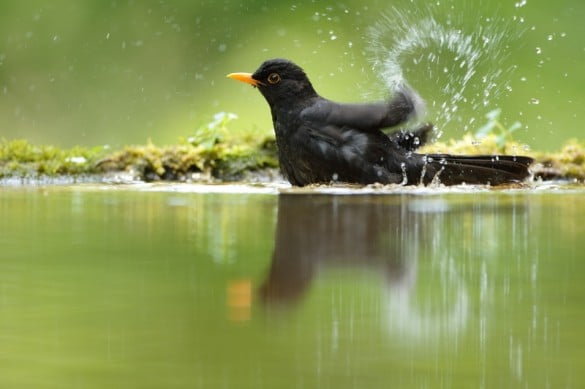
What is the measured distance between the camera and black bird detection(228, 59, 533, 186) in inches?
257

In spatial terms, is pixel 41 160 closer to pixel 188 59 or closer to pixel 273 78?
pixel 273 78

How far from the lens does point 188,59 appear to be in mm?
11086

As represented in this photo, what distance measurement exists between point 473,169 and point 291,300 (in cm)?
446

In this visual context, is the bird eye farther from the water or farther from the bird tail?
the water

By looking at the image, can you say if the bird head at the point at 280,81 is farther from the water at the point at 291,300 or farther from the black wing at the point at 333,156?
the water at the point at 291,300

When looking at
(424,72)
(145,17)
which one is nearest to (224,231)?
(424,72)

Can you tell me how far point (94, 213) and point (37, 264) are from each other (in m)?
1.78

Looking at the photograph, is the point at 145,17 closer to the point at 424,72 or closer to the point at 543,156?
the point at 424,72

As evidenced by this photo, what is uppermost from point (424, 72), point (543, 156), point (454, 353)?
point (424, 72)

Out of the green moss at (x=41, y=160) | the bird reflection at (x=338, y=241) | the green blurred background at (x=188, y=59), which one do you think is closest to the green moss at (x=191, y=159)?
the green moss at (x=41, y=160)

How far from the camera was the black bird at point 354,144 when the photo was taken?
6.53 m

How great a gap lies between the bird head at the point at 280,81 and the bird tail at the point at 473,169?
0.86 m

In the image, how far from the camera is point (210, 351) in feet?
6.48

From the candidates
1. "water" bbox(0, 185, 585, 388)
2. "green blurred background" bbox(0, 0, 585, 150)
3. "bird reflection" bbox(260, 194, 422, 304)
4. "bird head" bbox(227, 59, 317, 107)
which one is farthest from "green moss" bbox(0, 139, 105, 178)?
"water" bbox(0, 185, 585, 388)
